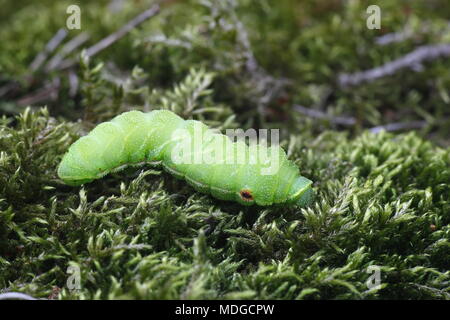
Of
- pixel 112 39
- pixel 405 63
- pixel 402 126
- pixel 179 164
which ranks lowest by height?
pixel 179 164

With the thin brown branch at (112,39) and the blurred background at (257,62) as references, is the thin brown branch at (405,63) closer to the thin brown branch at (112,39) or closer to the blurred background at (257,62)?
the blurred background at (257,62)

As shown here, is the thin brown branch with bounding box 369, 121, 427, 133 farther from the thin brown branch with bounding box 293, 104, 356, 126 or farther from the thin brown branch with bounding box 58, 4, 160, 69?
the thin brown branch with bounding box 58, 4, 160, 69

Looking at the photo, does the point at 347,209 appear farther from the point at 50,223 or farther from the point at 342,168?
the point at 50,223

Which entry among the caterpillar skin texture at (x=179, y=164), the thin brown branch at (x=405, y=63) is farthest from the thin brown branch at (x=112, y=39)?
the thin brown branch at (x=405, y=63)

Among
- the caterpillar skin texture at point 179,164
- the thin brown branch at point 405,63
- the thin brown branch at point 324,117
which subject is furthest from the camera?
the thin brown branch at point 405,63

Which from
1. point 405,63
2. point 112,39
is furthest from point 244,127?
point 405,63

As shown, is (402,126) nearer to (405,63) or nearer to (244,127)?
(405,63)
